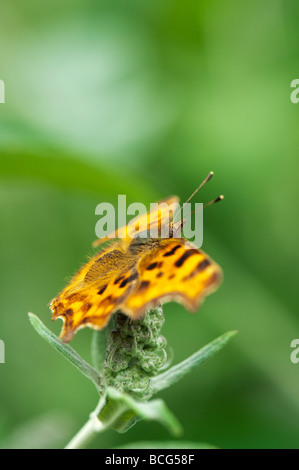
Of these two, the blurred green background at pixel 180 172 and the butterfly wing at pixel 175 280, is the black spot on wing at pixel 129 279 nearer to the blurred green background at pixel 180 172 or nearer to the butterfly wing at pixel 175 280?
the butterfly wing at pixel 175 280

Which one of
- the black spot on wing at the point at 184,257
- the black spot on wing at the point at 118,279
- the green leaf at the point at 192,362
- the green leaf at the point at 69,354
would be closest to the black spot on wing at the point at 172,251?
the black spot on wing at the point at 184,257

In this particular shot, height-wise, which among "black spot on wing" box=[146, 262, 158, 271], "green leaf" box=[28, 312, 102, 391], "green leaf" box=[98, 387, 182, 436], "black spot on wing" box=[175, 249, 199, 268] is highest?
"black spot on wing" box=[175, 249, 199, 268]

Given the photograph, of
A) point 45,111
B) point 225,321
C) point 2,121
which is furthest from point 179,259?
point 45,111

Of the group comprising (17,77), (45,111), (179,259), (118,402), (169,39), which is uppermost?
(169,39)

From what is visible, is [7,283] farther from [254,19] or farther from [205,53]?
[254,19]

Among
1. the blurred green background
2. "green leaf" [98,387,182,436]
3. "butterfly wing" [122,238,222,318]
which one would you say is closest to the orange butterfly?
"butterfly wing" [122,238,222,318]

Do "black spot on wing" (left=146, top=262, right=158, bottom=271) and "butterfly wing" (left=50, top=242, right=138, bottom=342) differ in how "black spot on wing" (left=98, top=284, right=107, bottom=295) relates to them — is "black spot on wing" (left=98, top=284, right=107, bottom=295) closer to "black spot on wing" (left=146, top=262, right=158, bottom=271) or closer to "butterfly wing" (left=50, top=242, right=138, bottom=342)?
"butterfly wing" (left=50, top=242, right=138, bottom=342)

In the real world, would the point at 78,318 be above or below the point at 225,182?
below
